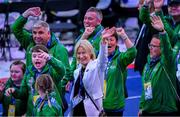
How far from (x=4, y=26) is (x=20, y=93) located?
284 inches

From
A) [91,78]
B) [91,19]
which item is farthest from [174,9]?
[91,78]

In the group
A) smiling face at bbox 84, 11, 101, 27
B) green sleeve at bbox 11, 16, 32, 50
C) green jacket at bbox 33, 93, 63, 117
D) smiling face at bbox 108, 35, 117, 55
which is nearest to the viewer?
green jacket at bbox 33, 93, 63, 117

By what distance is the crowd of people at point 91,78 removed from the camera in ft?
19.4

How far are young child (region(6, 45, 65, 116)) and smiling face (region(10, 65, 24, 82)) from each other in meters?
0.09

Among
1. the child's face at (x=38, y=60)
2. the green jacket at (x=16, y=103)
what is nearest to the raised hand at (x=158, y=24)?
the child's face at (x=38, y=60)

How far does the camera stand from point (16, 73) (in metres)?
6.38

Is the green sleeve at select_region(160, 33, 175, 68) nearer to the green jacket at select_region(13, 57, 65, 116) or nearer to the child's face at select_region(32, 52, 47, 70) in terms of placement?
the green jacket at select_region(13, 57, 65, 116)

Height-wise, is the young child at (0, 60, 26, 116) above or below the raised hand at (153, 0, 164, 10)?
below

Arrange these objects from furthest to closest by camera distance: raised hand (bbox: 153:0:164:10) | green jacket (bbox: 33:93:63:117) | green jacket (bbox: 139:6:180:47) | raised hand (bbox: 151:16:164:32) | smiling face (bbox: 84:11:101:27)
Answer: raised hand (bbox: 153:0:164:10), smiling face (bbox: 84:11:101:27), green jacket (bbox: 139:6:180:47), raised hand (bbox: 151:16:164:32), green jacket (bbox: 33:93:63:117)

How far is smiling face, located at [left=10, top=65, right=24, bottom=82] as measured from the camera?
20.9ft

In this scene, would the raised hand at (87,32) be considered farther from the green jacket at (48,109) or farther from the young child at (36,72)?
the green jacket at (48,109)

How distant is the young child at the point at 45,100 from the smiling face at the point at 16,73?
73 centimetres

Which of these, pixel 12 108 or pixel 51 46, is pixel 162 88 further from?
pixel 12 108

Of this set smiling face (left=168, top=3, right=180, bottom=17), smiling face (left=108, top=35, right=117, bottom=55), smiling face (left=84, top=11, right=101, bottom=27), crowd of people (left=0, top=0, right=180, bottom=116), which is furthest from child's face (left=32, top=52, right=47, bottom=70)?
smiling face (left=168, top=3, right=180, bottom=17)
